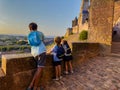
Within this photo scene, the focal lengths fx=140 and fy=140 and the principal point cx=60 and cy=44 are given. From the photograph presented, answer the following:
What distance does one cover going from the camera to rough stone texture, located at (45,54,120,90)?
3604 millimetres

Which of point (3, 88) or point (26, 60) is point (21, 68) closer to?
point (26, 60)

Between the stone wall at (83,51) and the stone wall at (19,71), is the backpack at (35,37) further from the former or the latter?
the stone wall at (83,51)

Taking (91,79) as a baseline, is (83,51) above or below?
above

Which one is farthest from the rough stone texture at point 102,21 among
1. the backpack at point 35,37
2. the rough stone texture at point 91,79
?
the backpack at point 35,37

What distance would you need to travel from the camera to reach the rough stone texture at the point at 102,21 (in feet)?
23.1

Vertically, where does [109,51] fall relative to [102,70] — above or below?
above

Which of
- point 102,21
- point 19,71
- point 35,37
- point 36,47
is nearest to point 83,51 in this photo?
point 102,21

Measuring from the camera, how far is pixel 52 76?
4.19m

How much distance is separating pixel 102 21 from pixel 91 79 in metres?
3.99

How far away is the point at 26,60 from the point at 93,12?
519 cm

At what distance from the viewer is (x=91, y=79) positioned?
408 centimetres

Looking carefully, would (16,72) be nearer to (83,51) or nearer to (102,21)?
(83,51)

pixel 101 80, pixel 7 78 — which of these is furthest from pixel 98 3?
pixel 7 78

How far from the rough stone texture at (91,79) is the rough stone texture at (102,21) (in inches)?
87.4
